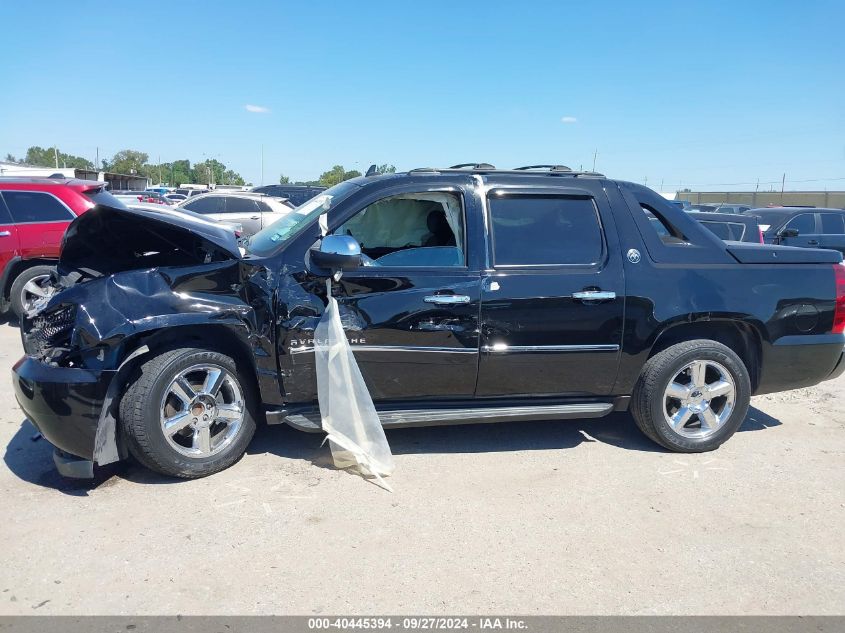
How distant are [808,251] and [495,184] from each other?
2389 mm

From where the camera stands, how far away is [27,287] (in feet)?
26.8

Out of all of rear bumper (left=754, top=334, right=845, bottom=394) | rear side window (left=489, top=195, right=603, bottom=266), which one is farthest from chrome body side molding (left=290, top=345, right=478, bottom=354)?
rear bumper (left=754, top=334, right=845, bottom=394)

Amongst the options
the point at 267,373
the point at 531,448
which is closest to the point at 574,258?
the point at 531,448

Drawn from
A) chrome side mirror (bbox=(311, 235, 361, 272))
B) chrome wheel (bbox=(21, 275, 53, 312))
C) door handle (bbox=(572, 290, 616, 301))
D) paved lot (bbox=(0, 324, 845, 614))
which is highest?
chrome side mirror (bbox=(311, 235, 361, 272))

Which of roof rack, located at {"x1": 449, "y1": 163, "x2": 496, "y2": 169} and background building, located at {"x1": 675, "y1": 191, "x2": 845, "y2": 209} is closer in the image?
roof rack, located at {"x1": 449, "y1": 163, "x2": 496, "y2": 169}

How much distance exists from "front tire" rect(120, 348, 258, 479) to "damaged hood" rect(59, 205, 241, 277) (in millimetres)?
629

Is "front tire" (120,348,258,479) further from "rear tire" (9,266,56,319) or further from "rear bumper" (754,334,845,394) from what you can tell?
"rear tire" (9,266,56,319)

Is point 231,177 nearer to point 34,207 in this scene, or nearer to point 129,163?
point 129,163

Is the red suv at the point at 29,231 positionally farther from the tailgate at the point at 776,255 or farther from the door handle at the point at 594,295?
the tailgate at the point at 776,255

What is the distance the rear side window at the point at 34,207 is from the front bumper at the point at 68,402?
216 inches

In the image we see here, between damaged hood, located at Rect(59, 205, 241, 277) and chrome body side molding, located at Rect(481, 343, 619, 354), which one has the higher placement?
damaged hood, located at Rect(59, 205, 241, 277)

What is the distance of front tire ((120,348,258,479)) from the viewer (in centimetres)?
374

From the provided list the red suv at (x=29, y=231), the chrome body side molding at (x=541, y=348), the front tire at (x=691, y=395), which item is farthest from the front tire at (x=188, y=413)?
the red suv at (x=29, y=231)

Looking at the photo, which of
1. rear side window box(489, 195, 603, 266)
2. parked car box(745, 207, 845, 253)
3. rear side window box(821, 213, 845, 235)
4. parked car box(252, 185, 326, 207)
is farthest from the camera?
parked car box(252, 185, 326, 207)
